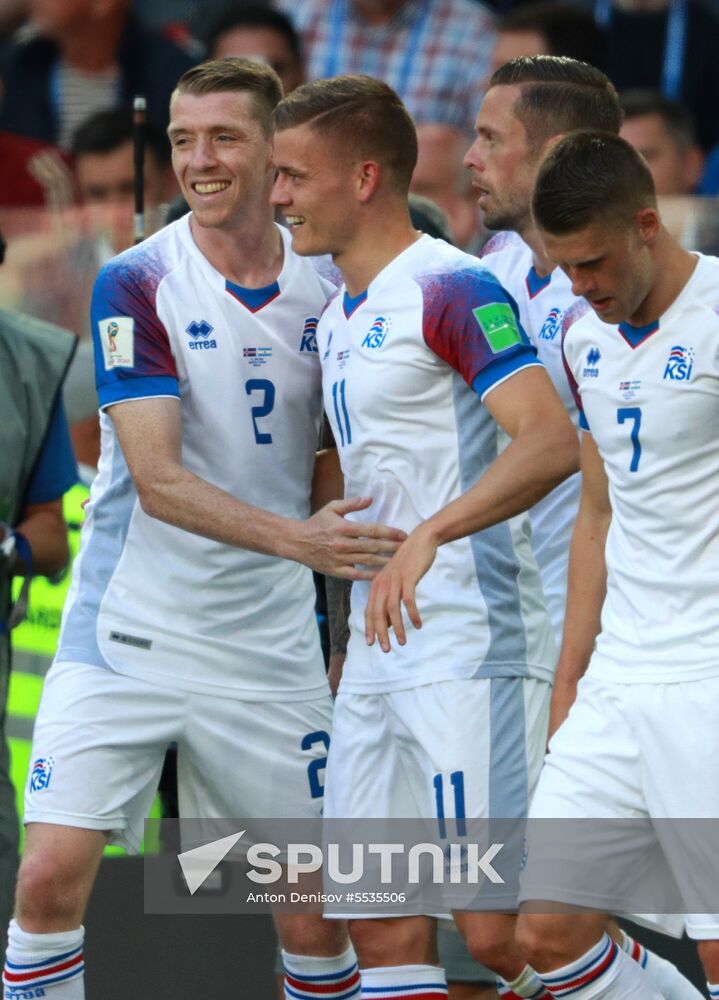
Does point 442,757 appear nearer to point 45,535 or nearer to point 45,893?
point 45,893

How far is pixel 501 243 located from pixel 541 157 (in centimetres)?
58

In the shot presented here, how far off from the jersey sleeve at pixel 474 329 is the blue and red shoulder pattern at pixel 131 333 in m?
0.70

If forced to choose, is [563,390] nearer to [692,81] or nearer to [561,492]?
[561,492]

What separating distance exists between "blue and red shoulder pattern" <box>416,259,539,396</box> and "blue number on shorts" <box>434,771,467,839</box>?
2.84 ft

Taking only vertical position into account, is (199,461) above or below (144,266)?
below

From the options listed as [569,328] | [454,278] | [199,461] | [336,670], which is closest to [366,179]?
[454,278]

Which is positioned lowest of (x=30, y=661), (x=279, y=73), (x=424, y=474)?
(x=30, y=661)

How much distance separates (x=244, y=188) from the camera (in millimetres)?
4711

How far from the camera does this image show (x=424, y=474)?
431 centimetres

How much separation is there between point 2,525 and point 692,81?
3.85m

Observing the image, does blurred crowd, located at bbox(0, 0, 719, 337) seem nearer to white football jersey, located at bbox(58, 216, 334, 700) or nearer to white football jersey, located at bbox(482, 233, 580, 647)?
white football jersey, located at bbox(482, 233, 580, 647)

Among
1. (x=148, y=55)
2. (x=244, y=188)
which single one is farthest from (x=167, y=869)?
(x=148, y=55)

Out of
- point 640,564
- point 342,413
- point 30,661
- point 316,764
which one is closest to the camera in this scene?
point 640,564

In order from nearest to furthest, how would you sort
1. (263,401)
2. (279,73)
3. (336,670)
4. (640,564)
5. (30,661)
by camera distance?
(640,564) < (263,401) < (336,670) < (30,661) < (279,73)
